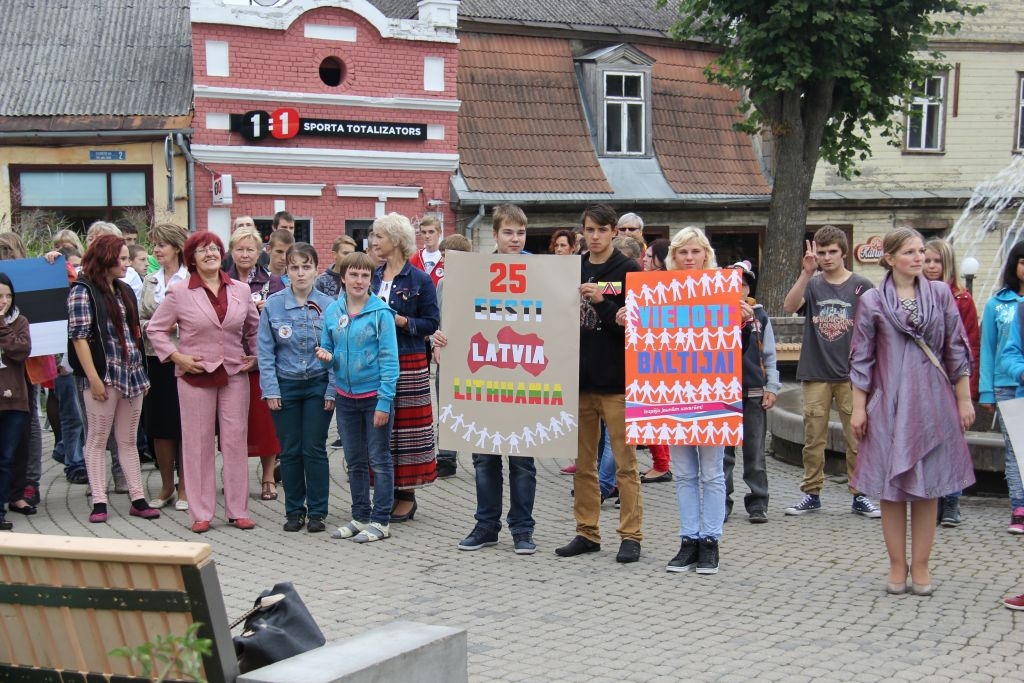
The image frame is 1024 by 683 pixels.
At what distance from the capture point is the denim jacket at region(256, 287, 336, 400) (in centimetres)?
870

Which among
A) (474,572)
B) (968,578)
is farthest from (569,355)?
(968,578)

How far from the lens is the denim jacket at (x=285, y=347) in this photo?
28.5 feet

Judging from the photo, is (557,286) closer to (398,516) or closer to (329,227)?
(398,516)

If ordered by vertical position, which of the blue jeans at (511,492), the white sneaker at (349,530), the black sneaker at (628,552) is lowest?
the white sneaker at (349,530)

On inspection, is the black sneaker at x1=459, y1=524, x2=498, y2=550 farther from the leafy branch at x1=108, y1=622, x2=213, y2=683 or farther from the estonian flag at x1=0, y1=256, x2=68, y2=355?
the leafy branch at x1=108, y1=622, x2=213, y2=683

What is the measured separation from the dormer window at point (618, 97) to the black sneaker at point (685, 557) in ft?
69.2

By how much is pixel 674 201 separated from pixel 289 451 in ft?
66.4

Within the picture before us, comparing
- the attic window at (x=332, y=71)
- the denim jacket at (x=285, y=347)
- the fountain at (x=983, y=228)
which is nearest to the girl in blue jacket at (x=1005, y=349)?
the denim jacket at (x=285, y=347)

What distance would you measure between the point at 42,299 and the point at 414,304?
2.76 m

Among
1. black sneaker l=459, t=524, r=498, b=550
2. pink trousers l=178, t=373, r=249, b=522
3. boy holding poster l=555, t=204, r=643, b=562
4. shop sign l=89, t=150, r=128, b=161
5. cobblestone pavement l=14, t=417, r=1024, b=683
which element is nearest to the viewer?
cobblestone pavement l=14, t=417, r=1024, b=683

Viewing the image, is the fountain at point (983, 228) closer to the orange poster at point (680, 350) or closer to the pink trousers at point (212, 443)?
the orange poster at point (680, 350)

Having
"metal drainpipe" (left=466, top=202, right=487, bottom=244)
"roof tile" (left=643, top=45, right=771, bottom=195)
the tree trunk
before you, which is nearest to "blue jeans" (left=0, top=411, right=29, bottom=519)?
the tree trunk

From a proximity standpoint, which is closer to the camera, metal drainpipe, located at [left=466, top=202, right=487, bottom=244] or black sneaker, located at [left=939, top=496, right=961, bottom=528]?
black sneaker, located at [left=939, top=496, right=961, bottom=528]

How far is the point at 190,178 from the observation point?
74.6 ft
